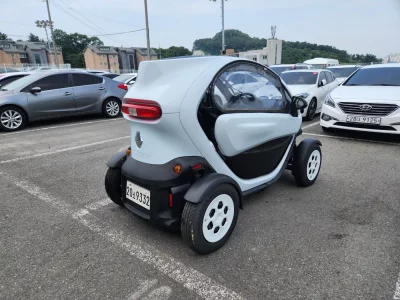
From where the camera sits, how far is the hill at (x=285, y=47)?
5916 centimetres

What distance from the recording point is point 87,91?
8039 millimetres

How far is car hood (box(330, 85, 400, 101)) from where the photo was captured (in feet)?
17.5

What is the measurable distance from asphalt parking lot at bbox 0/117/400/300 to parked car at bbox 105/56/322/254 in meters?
0.28

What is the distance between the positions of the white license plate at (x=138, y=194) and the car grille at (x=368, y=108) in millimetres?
4869

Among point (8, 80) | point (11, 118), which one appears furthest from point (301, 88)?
point (8, 80)

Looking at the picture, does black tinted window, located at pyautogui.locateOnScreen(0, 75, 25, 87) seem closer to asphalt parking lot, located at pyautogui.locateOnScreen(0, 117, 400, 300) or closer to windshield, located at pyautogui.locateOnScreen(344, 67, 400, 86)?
asphalt parking lot, located at pyautogui.locateOnScreen(0, 117, 400, 300)

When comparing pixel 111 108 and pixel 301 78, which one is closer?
pixel 301 78

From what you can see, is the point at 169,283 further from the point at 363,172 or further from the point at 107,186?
the point at 363,172

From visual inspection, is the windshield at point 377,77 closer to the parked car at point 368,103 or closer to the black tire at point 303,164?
the parked car at point 368,103

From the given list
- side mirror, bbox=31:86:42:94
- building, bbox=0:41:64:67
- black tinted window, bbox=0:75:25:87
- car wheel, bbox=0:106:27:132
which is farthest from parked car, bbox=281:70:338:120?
building, bbox=0:41:64:67

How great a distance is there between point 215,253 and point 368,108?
4632 mm

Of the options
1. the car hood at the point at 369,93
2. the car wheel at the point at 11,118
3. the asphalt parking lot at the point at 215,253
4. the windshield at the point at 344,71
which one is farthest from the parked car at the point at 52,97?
the windshield at the point at 344,71

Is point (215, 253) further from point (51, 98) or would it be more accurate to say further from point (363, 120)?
point (51, 98)

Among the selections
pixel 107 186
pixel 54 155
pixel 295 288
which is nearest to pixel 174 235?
pixel 107 186
